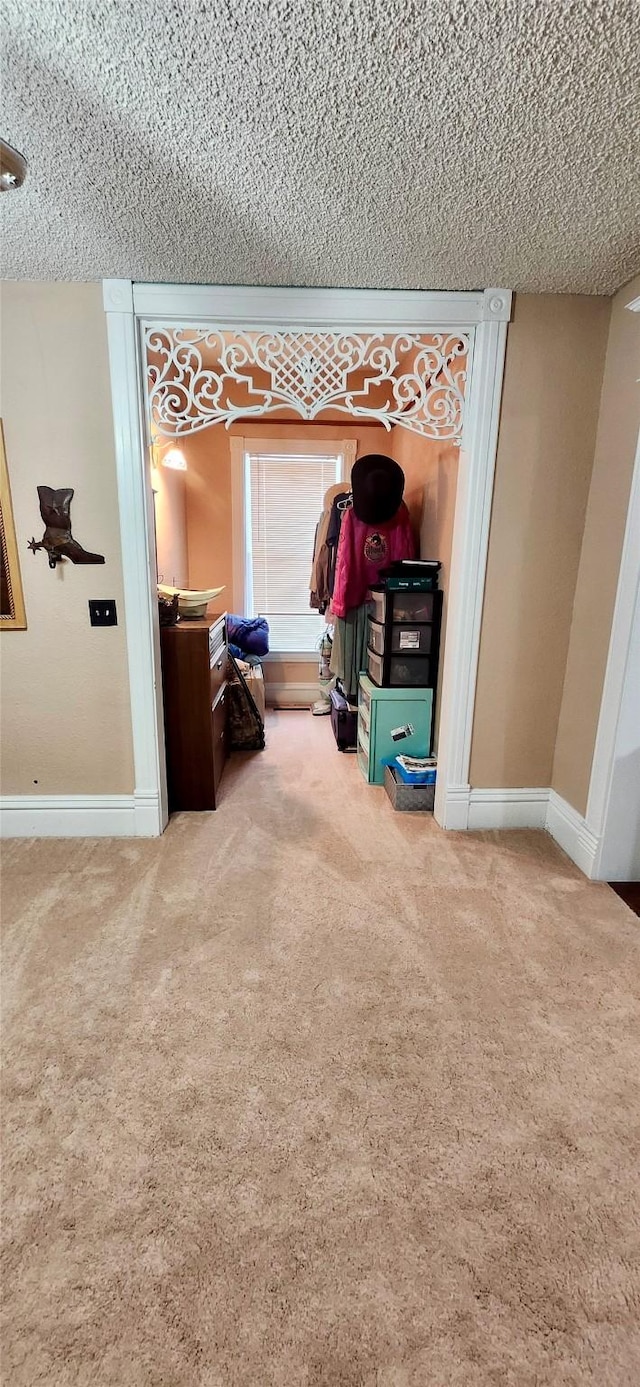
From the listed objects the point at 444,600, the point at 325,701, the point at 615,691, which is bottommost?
the point at 325,701

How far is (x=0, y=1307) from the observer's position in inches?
38.6

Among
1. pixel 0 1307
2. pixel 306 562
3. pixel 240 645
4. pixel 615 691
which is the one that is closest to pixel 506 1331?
pixel 0 1307

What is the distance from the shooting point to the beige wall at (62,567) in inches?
85.2

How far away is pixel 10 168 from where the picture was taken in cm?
136

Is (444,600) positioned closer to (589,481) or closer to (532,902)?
(589,481)

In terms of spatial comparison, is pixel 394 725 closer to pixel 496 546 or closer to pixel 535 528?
pixel 496 546

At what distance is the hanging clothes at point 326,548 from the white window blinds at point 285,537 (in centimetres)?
31

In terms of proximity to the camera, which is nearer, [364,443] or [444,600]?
[444,600]

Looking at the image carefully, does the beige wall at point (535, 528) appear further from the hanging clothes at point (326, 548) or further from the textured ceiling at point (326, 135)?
the hanging clothes at point (326, 548)

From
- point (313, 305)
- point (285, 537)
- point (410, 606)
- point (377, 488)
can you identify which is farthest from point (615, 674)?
point (285, 537)

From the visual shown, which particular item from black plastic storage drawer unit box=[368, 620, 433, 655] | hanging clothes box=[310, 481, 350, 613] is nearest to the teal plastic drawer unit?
black plastic storage drawer unit box=[368, 620, 433, 655]

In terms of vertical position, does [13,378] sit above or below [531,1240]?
above

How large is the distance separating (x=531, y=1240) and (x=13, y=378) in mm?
2907

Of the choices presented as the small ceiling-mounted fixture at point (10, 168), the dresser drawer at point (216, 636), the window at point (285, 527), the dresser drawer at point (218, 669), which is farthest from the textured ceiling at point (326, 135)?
the window at point (285, 527)
